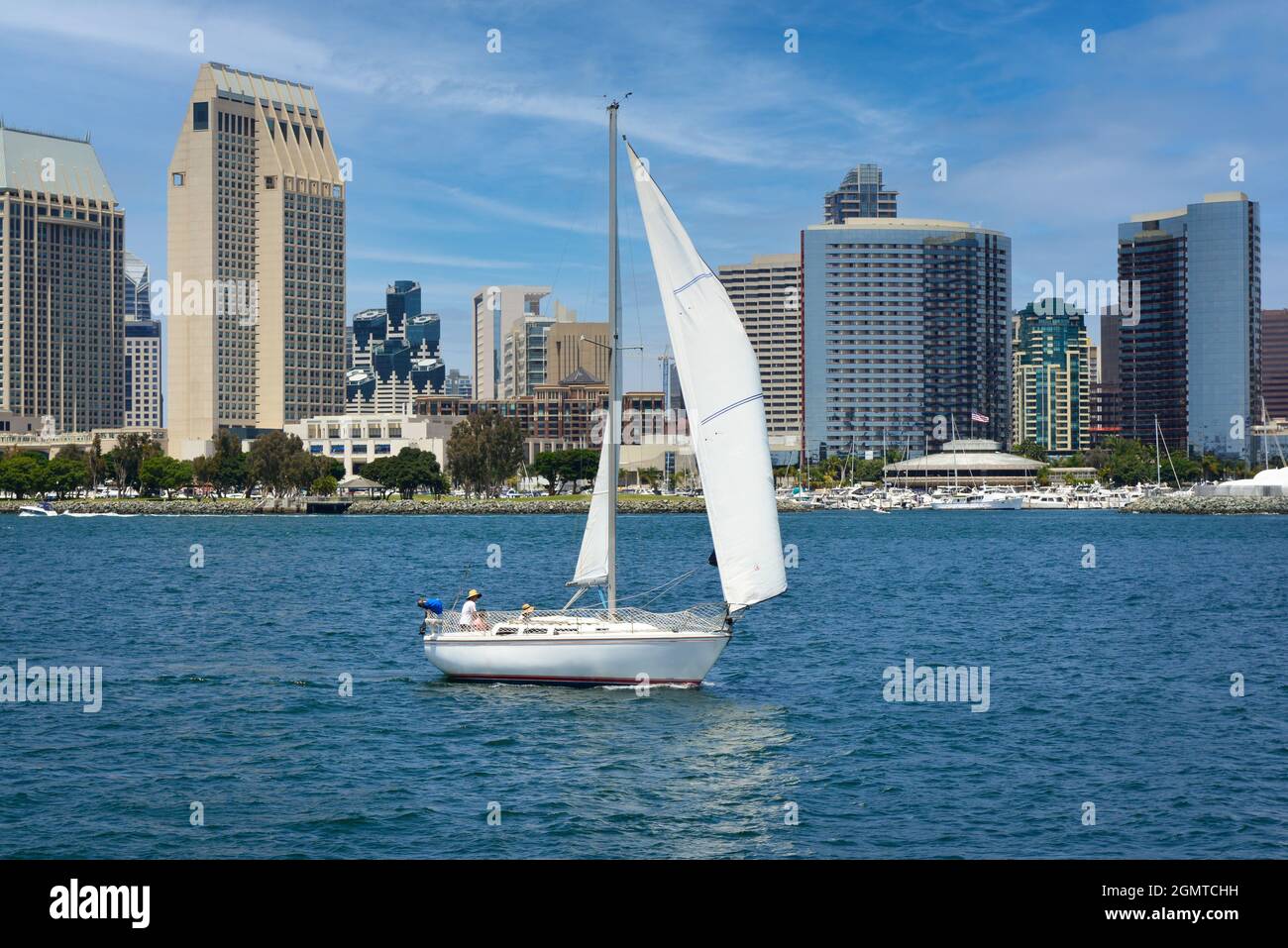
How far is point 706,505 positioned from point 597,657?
4.85 meters

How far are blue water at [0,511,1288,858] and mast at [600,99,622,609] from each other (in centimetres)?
371

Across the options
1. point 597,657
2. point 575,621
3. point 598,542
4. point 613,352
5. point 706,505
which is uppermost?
point 613,352

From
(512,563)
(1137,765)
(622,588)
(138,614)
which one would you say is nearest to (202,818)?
(1137,765)

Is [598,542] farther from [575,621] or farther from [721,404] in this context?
[721,404]

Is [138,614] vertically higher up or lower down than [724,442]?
lower down

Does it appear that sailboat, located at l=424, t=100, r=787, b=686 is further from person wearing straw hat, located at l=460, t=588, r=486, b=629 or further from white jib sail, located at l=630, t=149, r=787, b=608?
person wearing straw hat, located at l=460, t=588, r=486, b=629

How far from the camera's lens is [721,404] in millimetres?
32031

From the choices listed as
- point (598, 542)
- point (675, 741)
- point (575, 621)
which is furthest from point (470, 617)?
point (675, 741)

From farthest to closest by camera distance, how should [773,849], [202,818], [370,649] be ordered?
[370,649]
[202,818]
[773,849]

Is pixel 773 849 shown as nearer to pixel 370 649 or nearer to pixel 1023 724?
pixel 1023 724

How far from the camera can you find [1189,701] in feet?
115

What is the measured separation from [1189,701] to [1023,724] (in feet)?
20.5

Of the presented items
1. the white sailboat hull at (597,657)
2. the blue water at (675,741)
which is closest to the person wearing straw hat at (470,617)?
the white sailboat hull at (597,657)

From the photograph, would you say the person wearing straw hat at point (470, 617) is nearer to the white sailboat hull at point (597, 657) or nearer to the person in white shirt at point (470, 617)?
the person in white shirt at point (470, 617)
